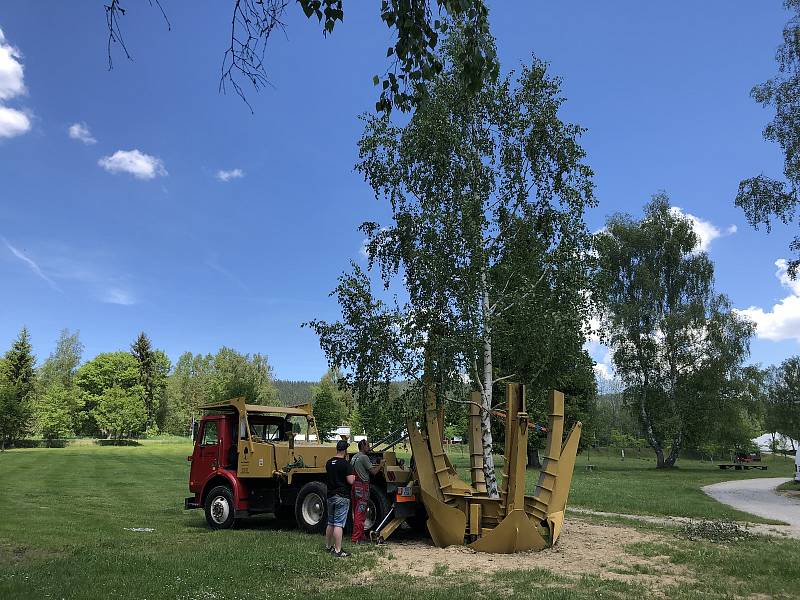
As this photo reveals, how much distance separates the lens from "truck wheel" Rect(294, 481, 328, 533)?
38.9ft

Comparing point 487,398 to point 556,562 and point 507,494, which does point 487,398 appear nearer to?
point 507,494

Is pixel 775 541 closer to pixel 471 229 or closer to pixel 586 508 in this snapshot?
pixel 586 508

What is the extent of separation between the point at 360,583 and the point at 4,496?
16582 millimetres

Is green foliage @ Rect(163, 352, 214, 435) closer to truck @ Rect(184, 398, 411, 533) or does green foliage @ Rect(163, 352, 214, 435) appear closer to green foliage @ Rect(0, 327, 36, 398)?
green foliage @ Rect(0, 327, 36, 398)

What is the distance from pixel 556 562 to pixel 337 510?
144 inches

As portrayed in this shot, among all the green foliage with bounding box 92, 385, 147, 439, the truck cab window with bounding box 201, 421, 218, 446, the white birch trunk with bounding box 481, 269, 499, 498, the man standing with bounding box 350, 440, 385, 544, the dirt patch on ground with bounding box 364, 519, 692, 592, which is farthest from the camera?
the green foliage with bounding box 92, 385, 147, 439

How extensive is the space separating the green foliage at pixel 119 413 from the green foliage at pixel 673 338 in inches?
2307

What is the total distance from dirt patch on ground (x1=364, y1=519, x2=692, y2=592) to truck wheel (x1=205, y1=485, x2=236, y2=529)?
4.06 meters

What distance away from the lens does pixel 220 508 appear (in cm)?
1302

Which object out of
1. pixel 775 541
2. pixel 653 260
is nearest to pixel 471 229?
pixel 775 541

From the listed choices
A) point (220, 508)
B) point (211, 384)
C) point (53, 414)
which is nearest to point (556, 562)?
point (220, 508)

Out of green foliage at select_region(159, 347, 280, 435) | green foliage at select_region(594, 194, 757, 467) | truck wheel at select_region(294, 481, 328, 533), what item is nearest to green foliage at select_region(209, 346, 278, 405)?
green foliage at select_region(159, 347, 280, 435)

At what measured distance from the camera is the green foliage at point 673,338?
125 ft

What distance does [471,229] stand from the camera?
12.3 meters
